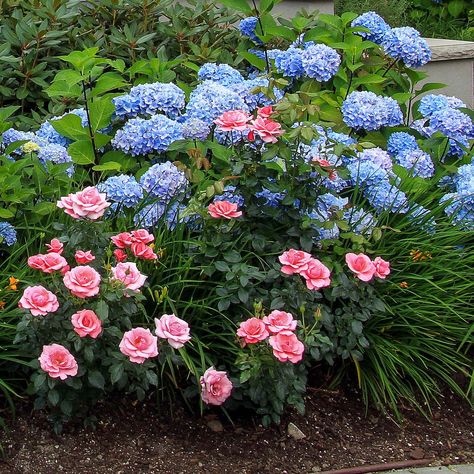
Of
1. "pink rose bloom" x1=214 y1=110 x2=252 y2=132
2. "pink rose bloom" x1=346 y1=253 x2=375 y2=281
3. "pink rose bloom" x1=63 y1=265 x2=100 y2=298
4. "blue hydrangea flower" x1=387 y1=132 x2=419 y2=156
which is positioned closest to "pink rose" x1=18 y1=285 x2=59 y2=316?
"pink rose bloom" x1=63 y1=265 x2=100 y2=298

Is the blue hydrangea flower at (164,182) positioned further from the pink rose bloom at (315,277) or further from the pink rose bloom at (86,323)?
the pink rose bloom at (86,323)

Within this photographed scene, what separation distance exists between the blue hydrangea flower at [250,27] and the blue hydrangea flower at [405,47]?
0.67 meters

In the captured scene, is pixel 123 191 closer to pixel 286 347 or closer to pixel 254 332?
pixel 254 332

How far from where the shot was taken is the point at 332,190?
365 cm

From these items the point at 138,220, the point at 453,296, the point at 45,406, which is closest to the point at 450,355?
the point at 453,296

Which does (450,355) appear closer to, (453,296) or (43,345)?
(453,296)

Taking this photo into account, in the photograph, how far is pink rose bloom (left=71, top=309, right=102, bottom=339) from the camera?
2.78 m

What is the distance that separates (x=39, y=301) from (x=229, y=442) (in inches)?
34.5

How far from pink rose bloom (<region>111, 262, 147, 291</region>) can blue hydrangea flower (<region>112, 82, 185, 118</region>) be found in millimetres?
1248

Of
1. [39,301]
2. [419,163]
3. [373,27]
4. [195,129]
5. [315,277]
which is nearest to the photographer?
[39,301]

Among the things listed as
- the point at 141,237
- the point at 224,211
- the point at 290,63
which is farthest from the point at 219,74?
the point at 141,237

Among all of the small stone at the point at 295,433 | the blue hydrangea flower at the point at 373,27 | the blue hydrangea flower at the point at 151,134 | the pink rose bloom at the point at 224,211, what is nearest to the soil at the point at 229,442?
the small stone at the point at 295,433

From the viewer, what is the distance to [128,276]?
2.93 metres

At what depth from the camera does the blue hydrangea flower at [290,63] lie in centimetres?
436
